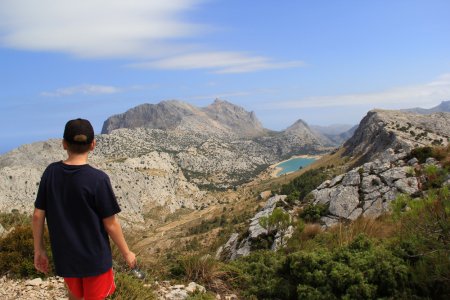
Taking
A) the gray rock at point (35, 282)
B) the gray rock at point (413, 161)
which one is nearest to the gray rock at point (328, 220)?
the gray rock at point (413, 161)

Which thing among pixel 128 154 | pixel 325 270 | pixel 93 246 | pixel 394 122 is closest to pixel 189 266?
pixel 325 270

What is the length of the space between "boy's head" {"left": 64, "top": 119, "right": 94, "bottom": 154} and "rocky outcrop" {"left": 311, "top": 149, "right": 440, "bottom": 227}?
13957mm

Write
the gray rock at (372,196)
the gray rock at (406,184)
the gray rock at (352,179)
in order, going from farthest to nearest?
the gray rock at (352,179) < the gray rock at (372,196) < the gray rock at (406,184)

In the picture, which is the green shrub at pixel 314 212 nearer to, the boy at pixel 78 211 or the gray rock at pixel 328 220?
the gray rock at pixel 328 220

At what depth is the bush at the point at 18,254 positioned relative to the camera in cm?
801

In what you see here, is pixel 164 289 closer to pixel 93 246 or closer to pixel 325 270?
pixel 325 270

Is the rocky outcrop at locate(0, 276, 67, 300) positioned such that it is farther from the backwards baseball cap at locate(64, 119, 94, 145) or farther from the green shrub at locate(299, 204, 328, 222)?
the green shrub at locate(299, 204, 328, 222)

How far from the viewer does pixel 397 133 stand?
247 feet

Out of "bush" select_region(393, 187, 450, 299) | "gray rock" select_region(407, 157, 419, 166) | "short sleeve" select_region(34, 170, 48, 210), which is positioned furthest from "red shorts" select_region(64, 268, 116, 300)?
"gray rock" select_region(407, 157, 419, 166)

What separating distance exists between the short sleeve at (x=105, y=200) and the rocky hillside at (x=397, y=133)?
6209 centimetres

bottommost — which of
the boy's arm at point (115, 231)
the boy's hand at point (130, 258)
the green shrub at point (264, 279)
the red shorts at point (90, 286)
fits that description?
the green shrub at point (264, 279)

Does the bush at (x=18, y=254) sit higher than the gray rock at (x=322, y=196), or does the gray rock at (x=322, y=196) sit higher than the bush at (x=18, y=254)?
the bush at (x=18, y=254)

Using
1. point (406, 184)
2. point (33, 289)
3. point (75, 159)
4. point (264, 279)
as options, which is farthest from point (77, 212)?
point (406, 184)

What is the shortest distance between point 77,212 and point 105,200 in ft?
1.09
